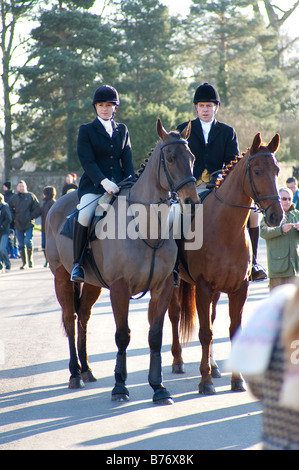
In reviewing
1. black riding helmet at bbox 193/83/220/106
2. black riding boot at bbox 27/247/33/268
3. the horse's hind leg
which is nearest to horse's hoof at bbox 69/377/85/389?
the horse's hind leg

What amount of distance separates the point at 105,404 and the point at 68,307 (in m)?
1.61

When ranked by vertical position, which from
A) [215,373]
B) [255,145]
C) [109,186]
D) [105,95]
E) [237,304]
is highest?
[105,95]

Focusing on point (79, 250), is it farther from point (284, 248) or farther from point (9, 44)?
point (9, 44)

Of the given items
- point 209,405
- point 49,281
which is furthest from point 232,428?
point 49,281

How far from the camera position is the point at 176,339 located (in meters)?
7.98

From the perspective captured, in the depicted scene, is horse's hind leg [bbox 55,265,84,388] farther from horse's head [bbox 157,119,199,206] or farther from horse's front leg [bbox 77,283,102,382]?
horse's head [bbox 157,119,199,206]

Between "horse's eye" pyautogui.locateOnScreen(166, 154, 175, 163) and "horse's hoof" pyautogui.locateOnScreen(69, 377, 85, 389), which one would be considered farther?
"horse's hoof" pyautogui.locateOnScreen(69, 377, 85, 389)

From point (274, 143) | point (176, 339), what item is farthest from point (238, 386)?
point (274, 143)

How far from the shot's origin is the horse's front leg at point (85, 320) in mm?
7594

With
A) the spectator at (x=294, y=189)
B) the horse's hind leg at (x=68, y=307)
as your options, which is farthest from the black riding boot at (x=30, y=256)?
the horse's hind leg at (x=68, y=307)

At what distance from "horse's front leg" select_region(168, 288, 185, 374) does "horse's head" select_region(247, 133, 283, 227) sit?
1991 millimetres

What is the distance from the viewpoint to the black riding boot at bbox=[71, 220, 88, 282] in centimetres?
721

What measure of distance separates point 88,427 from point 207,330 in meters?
1.81

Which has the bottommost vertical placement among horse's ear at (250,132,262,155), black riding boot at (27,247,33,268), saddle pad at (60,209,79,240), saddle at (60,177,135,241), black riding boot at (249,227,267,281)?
black riding boot at (27,247,33,268)
